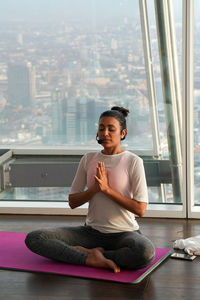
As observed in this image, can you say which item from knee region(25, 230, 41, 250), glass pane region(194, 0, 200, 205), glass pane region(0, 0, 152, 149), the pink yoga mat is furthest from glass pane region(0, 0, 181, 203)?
knee region(25, 230, 41, 250)

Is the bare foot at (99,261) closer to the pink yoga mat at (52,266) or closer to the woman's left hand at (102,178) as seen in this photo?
the pink yoga mat at (52,266)

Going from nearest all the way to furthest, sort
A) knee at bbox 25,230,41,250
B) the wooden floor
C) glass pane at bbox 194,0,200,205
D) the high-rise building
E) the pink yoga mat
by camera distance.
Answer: the wooden floor → the pink yoga mat → knee at bbox 25,230,41,250 → glass pane at bbox 194,0,200,205 → the high-rise building

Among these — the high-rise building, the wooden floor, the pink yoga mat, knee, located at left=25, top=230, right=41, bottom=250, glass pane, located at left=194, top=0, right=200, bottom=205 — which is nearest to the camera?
the wooden floor

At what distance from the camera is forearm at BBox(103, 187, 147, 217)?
11.1ft

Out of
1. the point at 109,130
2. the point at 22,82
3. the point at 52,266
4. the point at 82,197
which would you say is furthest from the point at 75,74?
the point at 52,266

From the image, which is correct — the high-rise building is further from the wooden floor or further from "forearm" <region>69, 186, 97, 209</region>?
the wooden floor

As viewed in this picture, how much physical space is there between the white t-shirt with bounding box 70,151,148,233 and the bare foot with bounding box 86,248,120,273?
0.15 metres

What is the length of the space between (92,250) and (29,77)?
2027 mm

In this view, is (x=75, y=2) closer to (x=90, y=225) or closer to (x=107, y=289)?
(x=90, y=225)

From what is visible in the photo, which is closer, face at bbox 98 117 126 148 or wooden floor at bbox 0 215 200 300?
wooden floor at bbox 0 215 200 300

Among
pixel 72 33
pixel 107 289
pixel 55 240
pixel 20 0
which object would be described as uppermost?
pixel 20 0

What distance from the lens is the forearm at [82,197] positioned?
347 cm

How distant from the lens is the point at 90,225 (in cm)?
358

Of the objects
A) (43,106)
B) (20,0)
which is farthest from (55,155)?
(20,0)
